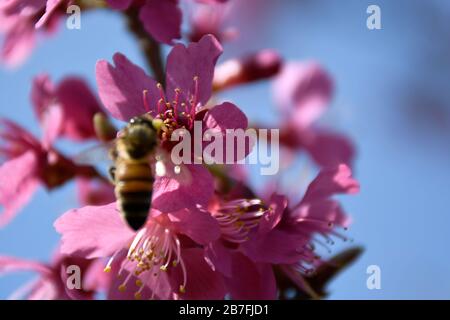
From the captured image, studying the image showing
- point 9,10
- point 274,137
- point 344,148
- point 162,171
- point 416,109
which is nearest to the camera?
point 162,171

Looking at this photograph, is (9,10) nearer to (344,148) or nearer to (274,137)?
(274,137)

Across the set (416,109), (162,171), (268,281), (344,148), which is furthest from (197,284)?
(416,109)

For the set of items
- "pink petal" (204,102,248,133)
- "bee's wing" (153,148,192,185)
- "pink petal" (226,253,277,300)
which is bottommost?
"pink petal" (226,253,277,300)

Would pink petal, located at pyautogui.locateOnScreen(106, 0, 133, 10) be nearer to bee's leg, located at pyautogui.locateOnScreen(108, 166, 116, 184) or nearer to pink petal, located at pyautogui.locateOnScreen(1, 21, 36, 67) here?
bee's leg, located at pyautogui.locateOnScreen(108, 166, 116, 184)

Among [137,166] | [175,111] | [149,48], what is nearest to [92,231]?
[137,166]

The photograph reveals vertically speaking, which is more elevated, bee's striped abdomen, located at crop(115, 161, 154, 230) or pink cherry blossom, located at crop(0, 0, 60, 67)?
pink cherry blossom, located at crop(0, 0, 60, 67)

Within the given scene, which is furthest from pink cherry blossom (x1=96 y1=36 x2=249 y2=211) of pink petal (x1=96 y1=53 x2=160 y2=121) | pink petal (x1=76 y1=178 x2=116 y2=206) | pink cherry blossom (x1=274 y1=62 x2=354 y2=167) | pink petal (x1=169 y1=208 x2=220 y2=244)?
pink cherry blossom (x1=274 y1=62 x2=354 y2=167)

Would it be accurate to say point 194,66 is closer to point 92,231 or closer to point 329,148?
point 92,231
